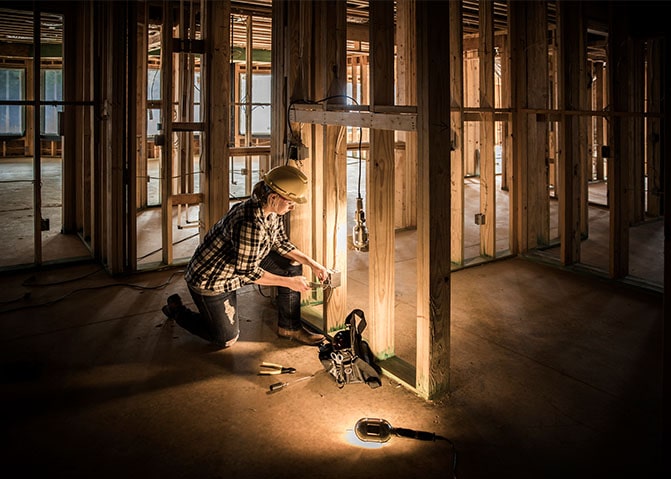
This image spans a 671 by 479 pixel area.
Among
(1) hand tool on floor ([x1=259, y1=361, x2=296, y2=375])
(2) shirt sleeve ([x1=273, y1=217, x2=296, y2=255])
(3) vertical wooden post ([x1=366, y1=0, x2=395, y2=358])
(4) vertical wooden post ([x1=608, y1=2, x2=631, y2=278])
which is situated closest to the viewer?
(3) vertical wooden post ([x1=366, y1=0, x2=395, y2=358])

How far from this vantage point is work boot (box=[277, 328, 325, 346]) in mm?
3418

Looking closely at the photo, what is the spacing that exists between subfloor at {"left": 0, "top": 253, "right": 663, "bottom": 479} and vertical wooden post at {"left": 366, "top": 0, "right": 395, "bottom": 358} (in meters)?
0.36

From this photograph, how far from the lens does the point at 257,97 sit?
53.2ft

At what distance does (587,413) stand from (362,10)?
5366mm

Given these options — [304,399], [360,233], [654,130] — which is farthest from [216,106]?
[654,130]

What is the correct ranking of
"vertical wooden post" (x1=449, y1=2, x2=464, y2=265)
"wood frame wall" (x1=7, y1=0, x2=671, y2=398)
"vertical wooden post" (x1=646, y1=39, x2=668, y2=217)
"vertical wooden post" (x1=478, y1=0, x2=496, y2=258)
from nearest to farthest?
"wood frame wall" (x1=7, y1=0, x2=671, y2=398) < "vertical wooden post" (x1=449, y1=2, x2=464, y2=265) < "vertical wooden post" (x1=478, y1=0, x2=496, y2=258) < "vertical wooden post" (x1=646, y1=39, x2=668, y2=217)

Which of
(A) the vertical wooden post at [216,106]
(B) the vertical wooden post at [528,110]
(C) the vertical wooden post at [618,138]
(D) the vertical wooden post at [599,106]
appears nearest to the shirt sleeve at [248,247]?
(A) the vertical wooden post at [216,106]

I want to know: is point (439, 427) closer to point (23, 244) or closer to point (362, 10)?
point (23, 244)

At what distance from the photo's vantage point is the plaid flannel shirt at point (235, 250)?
302 cm

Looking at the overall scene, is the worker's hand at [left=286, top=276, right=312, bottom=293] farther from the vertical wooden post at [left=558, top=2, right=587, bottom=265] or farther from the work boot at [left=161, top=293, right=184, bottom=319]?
the vertical wooden post at [left=558, top=2, right=587, bottom=265]

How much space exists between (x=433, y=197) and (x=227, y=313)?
1.43 meters

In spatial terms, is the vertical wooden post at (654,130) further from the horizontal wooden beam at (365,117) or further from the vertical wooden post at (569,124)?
the horizontal wooden beam at (365,117)

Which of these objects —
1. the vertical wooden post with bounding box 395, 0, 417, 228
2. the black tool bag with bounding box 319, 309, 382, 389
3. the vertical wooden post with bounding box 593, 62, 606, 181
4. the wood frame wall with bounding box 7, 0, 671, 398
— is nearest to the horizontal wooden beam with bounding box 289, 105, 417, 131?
the wood frame wall with bounding box 7, 0, 671, 398

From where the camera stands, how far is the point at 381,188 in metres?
2.98
